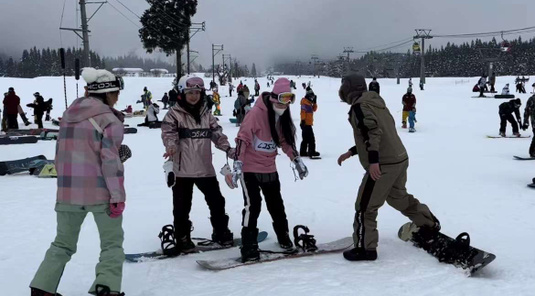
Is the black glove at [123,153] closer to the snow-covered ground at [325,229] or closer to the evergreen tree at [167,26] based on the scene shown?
the snow-covered ground at [325,229]

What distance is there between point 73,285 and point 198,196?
3666 millimetres

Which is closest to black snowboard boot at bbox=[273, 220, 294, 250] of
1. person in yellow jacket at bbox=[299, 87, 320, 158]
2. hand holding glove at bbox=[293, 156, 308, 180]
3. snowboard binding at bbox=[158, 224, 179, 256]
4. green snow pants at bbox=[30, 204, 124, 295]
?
hand holding glove at bbox=[293, 156, 308, 180]

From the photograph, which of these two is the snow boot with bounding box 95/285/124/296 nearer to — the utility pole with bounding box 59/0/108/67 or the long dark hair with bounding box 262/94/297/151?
the long dark hair with bounding box 262/94/297/151

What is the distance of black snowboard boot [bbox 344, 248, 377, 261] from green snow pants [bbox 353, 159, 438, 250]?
0.04 meters

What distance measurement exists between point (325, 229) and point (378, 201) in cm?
145

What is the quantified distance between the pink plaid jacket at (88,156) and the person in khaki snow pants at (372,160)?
2221 millimetres

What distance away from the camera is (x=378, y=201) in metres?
4.28

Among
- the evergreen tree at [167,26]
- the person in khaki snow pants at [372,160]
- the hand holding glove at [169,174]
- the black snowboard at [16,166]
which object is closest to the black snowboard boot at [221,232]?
the hand holding glove at [169,174]

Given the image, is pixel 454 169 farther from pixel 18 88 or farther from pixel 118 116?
pixel 18 88

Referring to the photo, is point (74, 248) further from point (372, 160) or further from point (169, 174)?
point (372, 160)

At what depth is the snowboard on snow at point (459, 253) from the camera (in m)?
3.99

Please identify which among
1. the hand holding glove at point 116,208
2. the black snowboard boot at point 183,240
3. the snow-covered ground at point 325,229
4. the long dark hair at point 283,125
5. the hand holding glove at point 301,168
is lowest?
the snow-covered ground at point 325,229

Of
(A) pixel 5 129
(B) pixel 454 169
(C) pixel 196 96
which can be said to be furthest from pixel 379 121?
(A) pixel 5 129

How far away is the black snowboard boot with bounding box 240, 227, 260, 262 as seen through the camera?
433 centimetres
